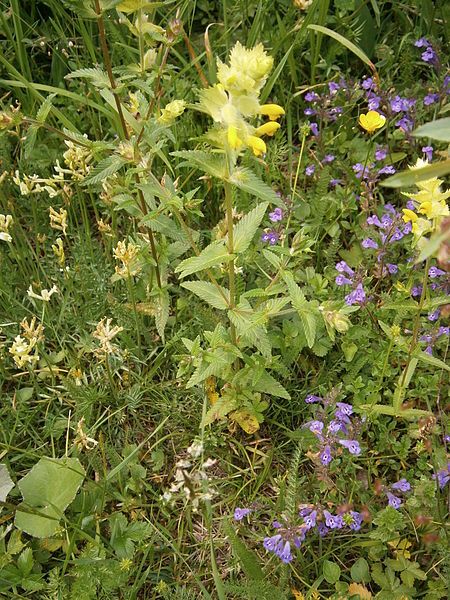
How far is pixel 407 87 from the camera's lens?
265cm

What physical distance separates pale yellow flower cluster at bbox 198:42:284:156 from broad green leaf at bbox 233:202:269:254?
0.97 feet

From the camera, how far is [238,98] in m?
1.31

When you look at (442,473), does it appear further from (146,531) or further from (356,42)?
(356,42)

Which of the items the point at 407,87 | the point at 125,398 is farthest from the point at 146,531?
the point at 407,87

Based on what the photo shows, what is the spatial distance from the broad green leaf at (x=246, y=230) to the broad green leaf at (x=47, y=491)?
28.6 inches

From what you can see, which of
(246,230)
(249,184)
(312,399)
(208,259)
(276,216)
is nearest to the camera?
(249,184)

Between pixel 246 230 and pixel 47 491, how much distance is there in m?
0.90

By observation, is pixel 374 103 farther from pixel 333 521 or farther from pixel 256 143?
pixel 333 521

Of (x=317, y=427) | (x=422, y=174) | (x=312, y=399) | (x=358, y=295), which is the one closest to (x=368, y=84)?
(x=358, y=295)

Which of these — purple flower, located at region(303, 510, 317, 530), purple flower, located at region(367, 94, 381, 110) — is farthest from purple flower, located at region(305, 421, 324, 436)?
purple flower, located at region(367, 94, 381, 110)

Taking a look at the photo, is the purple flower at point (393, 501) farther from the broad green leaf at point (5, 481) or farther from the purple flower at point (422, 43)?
the purple flower at point (422, 43)

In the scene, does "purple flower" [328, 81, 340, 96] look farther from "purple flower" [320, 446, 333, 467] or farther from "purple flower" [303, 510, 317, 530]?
"purple flower" [303, 510, 317, 530]

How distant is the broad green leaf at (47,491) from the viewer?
1.78 meters

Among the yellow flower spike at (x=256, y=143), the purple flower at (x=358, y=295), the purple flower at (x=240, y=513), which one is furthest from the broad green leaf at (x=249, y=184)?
the purple flower at (x=240, y=513)
